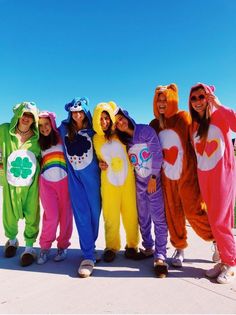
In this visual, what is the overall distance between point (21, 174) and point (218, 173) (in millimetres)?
2258

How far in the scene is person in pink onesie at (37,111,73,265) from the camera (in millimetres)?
3504

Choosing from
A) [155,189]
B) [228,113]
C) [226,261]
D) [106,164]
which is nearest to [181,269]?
[226,261]

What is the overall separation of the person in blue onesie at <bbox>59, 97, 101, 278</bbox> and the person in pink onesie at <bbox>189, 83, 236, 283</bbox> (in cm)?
117

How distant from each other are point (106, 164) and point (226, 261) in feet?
5.16

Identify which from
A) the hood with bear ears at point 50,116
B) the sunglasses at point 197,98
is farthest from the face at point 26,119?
the sunglasses at point 197,98

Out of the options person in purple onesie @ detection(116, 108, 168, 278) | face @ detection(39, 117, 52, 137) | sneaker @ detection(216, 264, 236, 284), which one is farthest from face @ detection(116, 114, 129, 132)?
sneaker @ detection(216, 264, 236, 284)

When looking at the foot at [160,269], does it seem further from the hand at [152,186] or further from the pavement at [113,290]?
the hand at [152,186]

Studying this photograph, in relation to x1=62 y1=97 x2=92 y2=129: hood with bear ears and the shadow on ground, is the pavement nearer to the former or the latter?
the shadow on ground

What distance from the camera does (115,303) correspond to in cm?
242

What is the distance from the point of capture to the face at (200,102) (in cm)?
312

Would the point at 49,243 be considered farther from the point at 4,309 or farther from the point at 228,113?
the point at 228,113

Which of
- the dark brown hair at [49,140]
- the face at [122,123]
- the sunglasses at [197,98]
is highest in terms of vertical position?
the sunglasses at [197,98]

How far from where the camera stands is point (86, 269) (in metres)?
3.07

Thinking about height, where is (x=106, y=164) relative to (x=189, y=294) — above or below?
above
